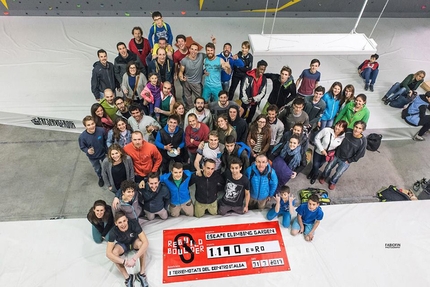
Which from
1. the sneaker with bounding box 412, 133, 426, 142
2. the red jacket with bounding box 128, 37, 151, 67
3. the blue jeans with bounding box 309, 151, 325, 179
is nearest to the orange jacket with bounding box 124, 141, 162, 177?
the red jacket with bounding box 128, 37, 151, 67

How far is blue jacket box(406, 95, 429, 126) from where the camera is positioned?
4750mm

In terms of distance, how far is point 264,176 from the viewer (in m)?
3.26

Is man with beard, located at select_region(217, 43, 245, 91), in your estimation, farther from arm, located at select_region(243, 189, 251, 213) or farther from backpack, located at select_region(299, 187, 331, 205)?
backpack, located at select_region(299, 187, 331, 205)

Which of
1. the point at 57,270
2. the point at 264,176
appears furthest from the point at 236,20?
the point at 57,270

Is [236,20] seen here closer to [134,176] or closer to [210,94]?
[210,94]

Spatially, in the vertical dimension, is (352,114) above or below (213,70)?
below

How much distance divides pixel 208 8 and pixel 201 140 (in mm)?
4514

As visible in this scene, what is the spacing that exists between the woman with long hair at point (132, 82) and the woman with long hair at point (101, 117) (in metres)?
0.43

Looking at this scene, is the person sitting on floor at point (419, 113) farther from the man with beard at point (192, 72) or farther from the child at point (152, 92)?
the child at point (152, 92)

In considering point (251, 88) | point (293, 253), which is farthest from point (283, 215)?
point (251, 88)

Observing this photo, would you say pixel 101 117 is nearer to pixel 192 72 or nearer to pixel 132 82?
pixel 132 82

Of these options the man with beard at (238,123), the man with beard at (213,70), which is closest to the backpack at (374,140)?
the man with beard at (238,123)

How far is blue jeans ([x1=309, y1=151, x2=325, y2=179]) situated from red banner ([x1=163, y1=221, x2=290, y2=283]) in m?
1.10

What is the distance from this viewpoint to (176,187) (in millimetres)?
3182
